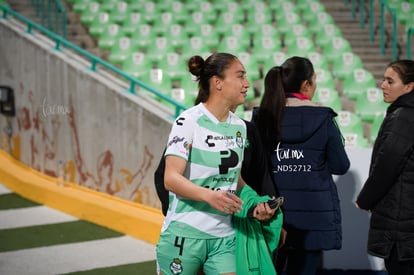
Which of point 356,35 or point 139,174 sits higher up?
point 356,35

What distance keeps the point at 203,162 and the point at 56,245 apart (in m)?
3.67

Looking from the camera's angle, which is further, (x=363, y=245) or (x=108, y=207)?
(x=108, y=207)

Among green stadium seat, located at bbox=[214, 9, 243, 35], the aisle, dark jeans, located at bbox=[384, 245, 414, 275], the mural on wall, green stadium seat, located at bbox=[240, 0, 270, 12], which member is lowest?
the aisle

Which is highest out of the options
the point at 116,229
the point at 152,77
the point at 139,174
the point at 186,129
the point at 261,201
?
the point at 186,129

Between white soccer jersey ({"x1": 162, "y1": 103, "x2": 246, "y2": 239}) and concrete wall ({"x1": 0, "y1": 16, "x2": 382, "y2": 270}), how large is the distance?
98.0 inches

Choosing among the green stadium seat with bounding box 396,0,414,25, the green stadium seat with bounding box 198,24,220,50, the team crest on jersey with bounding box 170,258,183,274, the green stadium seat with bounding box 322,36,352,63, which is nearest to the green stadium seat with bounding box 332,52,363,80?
the green stadium seat with bounding box 322,36,352,63

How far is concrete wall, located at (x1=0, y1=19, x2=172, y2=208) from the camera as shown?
675 centimetres

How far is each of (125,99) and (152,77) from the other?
5.24 ft

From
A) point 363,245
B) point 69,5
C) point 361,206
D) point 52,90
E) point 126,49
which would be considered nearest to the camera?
point 361,206

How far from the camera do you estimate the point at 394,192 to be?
11.4 feet

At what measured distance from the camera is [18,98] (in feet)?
29.3

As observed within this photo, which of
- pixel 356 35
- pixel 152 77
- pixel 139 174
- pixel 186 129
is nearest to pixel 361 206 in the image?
pixel 186 129

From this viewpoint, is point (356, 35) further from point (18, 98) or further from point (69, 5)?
point (18, 98)

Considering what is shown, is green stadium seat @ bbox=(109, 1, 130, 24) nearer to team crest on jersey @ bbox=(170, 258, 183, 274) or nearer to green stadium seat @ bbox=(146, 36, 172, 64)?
green stadium seat @ bbox=(146, 36, 172, 64)
